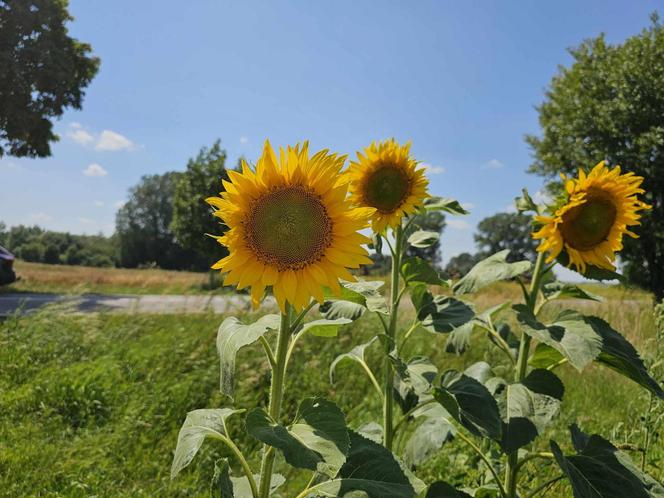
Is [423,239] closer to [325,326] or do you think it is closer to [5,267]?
[325,326]

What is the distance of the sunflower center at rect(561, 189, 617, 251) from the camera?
193 cm

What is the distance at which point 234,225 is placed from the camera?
4.35 ft

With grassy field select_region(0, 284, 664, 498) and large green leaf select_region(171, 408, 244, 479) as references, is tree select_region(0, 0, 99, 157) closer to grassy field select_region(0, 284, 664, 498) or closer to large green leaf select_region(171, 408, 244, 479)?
grassy field select_region(0, 284, 664, 498)

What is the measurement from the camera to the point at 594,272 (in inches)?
75.1

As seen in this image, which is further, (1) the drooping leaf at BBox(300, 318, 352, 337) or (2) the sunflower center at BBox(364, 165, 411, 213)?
(2) the sunflower center at BBox(364, 165, 411, 213)

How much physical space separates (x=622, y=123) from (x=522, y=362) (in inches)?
707

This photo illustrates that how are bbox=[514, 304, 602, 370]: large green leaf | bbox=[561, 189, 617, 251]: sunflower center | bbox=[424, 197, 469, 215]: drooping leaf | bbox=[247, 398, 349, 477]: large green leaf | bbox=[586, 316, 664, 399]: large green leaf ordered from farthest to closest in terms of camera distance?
1. bbox=[424, 197, 469, 215]: drooping leaf
2. bbox=[561, 189, 617, 251]: sunflower center
3. bbox=[586, 316, 664, 399]: large green leaf
4. bbox=[514, 304, 602, 370]: large green leaf
5. bbox=[247, 398, 349, 477]: large green leaf

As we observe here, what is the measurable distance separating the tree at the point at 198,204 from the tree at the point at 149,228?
3190cm

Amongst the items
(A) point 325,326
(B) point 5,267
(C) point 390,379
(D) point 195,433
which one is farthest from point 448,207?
(B) point 5,267

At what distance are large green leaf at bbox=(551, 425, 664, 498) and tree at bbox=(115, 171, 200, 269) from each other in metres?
58.5

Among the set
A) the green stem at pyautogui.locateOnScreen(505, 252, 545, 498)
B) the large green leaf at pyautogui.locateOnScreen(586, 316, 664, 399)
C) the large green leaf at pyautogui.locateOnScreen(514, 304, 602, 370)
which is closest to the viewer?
the large green leaf at pyautogui.locateOnScreen(514, 304, 602, 370)

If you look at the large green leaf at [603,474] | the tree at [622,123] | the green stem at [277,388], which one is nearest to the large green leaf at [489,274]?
the large green leaf at [603,474]

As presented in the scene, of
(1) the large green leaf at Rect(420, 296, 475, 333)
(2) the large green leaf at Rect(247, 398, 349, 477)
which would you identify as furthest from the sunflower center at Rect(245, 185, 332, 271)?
(1) the large green leaf at Rect(420, 296, 475, 333)

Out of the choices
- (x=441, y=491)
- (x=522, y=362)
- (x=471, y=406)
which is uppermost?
(x=522, y=362)
